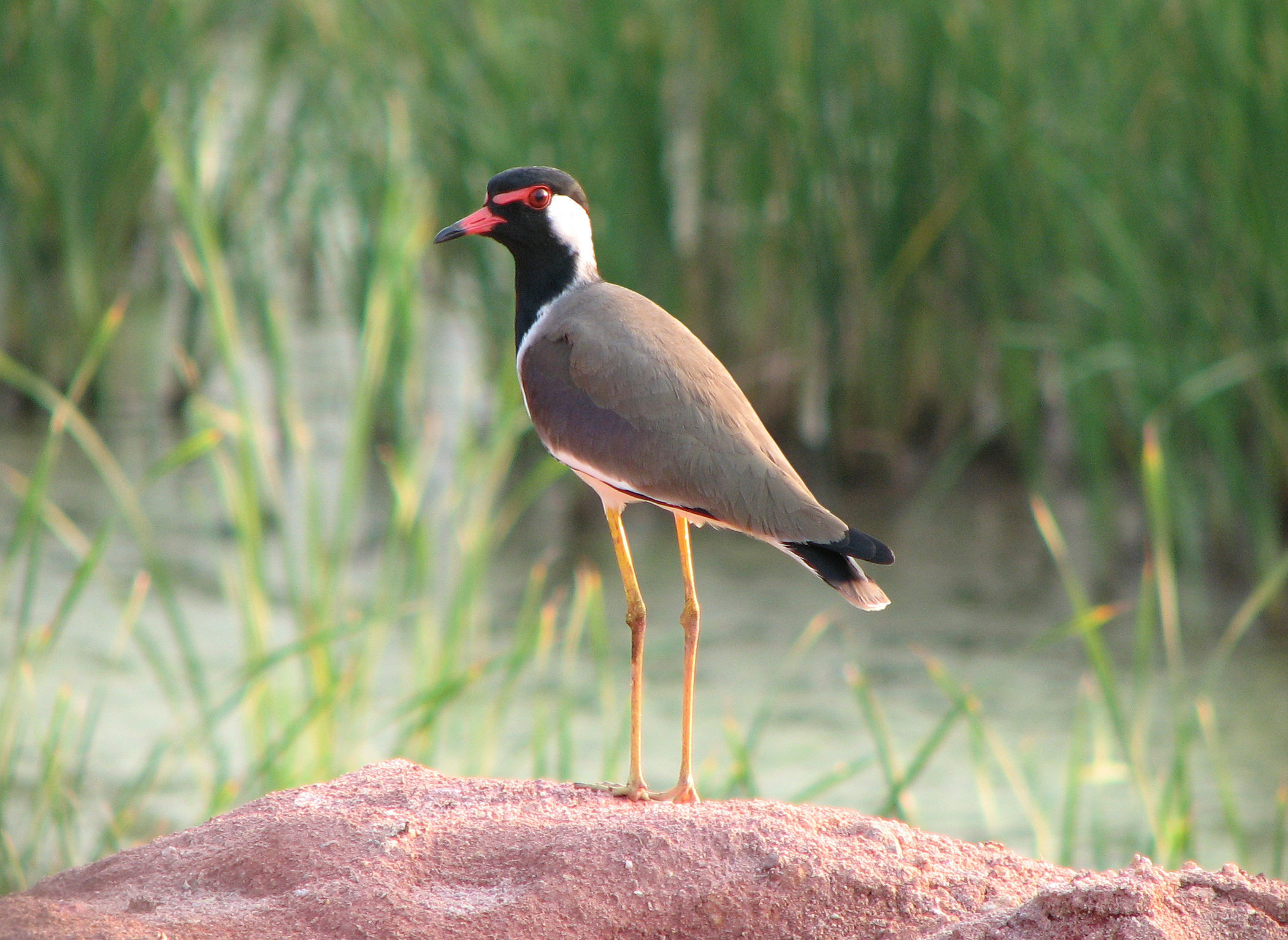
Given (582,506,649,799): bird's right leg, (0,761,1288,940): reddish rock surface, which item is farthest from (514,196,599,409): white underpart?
(0,761,1288,940): reddish rock surface

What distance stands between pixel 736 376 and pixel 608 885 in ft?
15.2

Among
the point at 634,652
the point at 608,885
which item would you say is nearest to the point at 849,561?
the point at 634,652

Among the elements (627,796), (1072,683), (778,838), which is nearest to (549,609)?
(627,796)

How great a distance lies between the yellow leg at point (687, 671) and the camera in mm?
2617

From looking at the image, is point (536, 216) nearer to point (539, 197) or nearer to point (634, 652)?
point (539, 197)

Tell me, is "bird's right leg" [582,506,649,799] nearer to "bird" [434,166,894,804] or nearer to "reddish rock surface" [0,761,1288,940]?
"bird" [434,166,894,804]

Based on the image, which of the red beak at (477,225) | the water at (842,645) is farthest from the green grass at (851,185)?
the red beak at (477,225)

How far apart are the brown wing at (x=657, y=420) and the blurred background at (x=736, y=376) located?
1.14 m

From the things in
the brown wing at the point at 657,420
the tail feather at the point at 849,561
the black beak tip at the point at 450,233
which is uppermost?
the black beak tip at the point at 450,233

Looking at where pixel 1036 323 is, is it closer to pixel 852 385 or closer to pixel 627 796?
pixel 852 385

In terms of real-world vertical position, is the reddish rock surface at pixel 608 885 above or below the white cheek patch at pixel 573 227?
below

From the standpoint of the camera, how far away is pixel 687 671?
2.72 meters

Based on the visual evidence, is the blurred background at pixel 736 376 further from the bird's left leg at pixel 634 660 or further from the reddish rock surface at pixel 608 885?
the reddish rock surface at pixel 608 885

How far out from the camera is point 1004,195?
575cm
